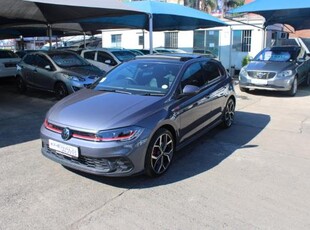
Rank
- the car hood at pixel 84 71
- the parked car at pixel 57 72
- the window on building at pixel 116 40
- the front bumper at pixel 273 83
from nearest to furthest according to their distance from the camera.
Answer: the parked car at pixel 57 72 → the car hood at pixel 84 71 → the front bumper at pixel 273 83 → the window on building at pixel 116 40

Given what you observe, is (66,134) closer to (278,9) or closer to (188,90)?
(188,90)

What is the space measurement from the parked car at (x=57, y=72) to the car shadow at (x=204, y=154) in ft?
15.0

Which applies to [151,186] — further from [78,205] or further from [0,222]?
[0,222]

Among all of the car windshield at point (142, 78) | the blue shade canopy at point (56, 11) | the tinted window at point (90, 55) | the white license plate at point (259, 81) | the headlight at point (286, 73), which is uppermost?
the blue shade canopy at point (56, 11)

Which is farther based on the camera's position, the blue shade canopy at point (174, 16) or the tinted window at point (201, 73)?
the blue shade canopy at point (174, 16)

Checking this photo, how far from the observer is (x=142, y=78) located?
5.13m

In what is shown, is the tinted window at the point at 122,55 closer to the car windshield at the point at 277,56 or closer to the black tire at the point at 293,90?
the car windshield at the point at 277,56

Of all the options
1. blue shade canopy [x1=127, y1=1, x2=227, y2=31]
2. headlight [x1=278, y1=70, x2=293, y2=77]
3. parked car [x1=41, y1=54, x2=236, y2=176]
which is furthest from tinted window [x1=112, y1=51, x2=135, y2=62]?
parked car [x1=41, y1=54, x2=236, y2=176]

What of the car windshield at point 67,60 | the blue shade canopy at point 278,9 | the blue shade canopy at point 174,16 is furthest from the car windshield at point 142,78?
the blue shade canopy at point 278,9

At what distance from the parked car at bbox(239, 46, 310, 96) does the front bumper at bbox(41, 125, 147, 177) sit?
7.97 metres

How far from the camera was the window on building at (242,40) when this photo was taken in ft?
66.1

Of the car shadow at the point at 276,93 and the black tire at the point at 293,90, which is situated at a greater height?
the black tire at the point at 293,90

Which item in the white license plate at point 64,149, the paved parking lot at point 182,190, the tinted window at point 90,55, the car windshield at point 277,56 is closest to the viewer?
the paved parking lot at point 182,190

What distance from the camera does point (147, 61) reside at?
18.0 ft
